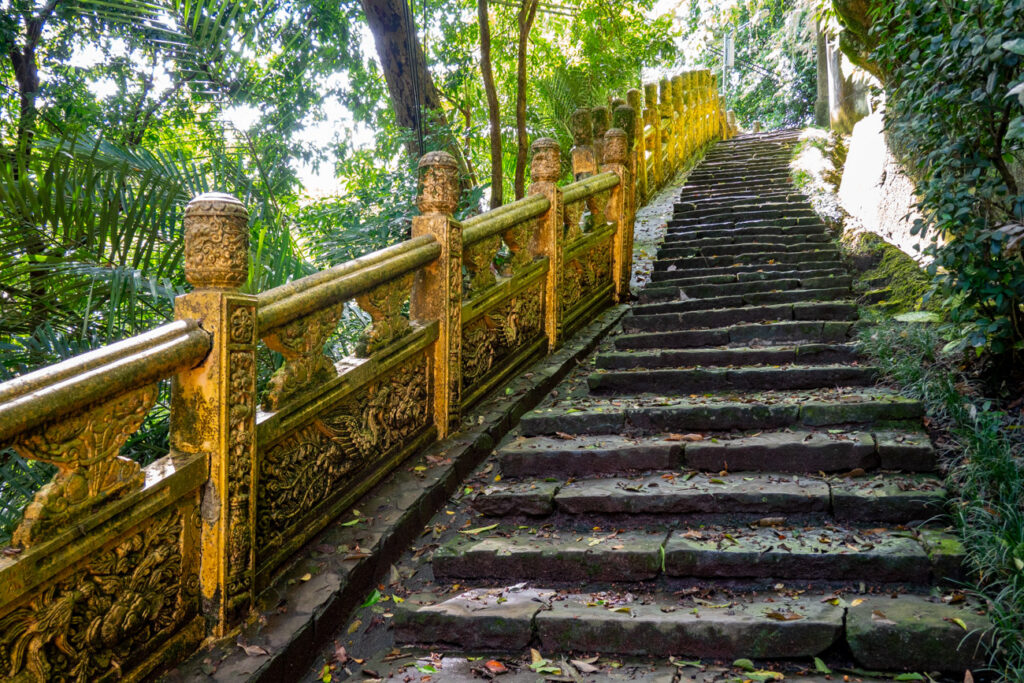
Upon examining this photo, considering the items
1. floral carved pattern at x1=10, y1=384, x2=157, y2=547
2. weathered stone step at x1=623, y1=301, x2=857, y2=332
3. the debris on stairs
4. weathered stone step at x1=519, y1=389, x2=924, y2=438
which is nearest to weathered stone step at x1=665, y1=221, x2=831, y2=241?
weathered stone step at x1=623, y1=301, x2=857, y2=332

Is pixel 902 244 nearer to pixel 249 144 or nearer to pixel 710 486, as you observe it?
pixel 710 486

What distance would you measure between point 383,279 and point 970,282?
280cm

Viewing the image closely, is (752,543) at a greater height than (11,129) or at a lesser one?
lesser

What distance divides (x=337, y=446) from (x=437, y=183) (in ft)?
5.10

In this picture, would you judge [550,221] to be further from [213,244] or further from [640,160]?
[640,160]

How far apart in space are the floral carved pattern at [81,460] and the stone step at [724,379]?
124 inches

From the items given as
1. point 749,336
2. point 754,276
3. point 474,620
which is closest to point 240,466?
point 474,620

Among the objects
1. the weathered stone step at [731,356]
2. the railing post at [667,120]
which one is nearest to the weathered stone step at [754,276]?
the weathered stone step at [731,356]

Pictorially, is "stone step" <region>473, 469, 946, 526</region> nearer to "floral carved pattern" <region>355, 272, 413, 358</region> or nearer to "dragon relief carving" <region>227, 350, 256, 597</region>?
"floral carved pattern" <region>355, 272, 413, 358</region>

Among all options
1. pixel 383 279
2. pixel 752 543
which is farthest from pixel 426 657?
pixel 383 279

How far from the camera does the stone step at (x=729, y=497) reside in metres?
3.10

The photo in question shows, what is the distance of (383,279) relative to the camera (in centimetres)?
355

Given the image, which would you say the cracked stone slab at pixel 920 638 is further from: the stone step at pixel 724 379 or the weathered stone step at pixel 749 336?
the weathered stone step at pixel 749 336

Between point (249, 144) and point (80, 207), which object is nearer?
point (80, 207)
